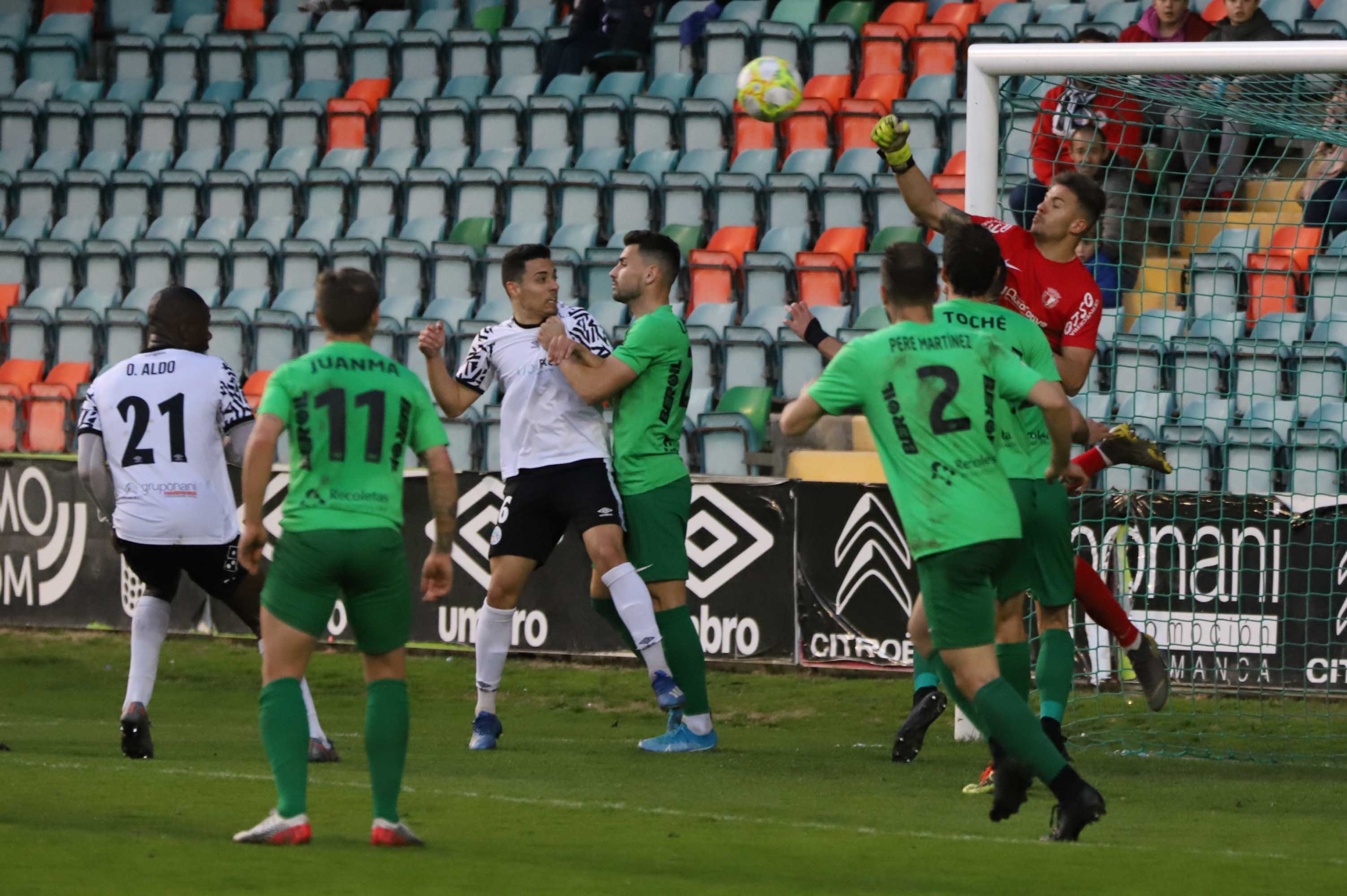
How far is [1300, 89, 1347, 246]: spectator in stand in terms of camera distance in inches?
416

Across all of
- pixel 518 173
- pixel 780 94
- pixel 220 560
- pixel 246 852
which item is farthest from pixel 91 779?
pixel 518 173

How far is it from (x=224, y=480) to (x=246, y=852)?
2776 millimetres

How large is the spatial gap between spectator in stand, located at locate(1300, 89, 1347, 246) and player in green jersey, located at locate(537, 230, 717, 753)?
389 cm

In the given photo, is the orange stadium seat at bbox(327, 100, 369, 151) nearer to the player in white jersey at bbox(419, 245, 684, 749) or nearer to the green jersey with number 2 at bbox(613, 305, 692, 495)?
the player in white jersey at bbox(419, 245, 684, 749)

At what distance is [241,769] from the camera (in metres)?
7.13

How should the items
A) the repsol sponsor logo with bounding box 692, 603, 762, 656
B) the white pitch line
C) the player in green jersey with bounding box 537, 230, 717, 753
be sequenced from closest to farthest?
the white pitch line → the player in green jersey with bounding box 537, 230, 717, 753 → the repsol sponsor logo with bounding box 692, 603, 762, 656

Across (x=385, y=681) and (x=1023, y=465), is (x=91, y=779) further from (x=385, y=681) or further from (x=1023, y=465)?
(x=1023, y=465)

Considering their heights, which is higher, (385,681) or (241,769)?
(385,681)

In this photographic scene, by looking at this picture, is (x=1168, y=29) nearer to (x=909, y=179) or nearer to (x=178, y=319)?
(x=909, y=179)

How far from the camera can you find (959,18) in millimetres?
15641

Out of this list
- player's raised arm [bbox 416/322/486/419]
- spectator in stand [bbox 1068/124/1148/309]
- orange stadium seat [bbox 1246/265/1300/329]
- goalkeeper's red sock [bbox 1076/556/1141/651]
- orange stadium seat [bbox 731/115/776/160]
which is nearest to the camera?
player's raised arm [bbox 416/322/486/419]

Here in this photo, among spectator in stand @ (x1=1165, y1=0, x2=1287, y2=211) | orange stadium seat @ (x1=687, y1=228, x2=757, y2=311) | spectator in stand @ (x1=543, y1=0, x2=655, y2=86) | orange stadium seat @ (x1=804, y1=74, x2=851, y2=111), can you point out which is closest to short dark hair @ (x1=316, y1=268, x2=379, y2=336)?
spectator in stand @ (x1=1165, y1=0, x2=1287, y2=211)

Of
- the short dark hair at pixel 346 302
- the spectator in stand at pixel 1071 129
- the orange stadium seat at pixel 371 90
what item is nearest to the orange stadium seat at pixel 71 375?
the orange stadium seat at pixel 371 90

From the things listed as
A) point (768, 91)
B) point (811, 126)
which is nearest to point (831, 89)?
point (811, 126)
